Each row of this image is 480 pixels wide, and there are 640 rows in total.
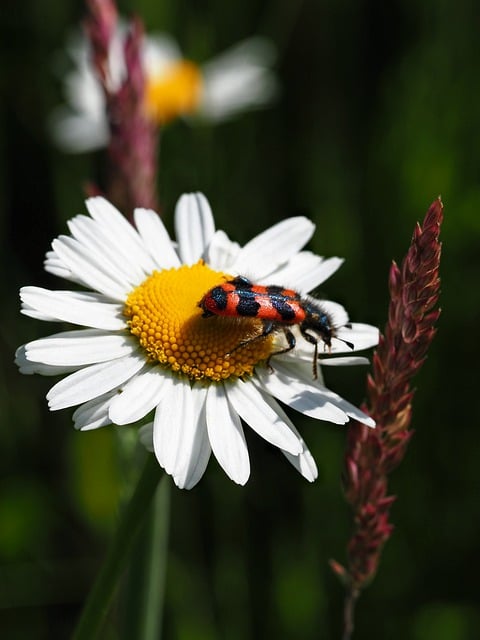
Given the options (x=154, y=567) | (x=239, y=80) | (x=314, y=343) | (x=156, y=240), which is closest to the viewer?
(x=314, y=343)

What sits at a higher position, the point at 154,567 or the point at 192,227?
the point at 192,227

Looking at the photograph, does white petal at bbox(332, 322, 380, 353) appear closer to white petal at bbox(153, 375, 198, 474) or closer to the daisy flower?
the daisy flower

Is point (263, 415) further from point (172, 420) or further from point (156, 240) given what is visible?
point (156, 240)

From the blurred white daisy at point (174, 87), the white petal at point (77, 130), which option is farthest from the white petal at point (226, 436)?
the white petal at point (77, 130)

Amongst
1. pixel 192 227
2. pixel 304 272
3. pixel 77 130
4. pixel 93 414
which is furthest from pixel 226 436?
pixel 77 130

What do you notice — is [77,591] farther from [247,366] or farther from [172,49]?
[172,49]

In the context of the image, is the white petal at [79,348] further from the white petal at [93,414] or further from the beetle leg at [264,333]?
the beetle leg at [264,333]

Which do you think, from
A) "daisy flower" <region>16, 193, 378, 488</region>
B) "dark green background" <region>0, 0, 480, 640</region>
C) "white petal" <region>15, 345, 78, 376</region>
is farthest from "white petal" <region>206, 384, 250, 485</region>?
"dark green background" <region>0, 0, 480, 640</region>
